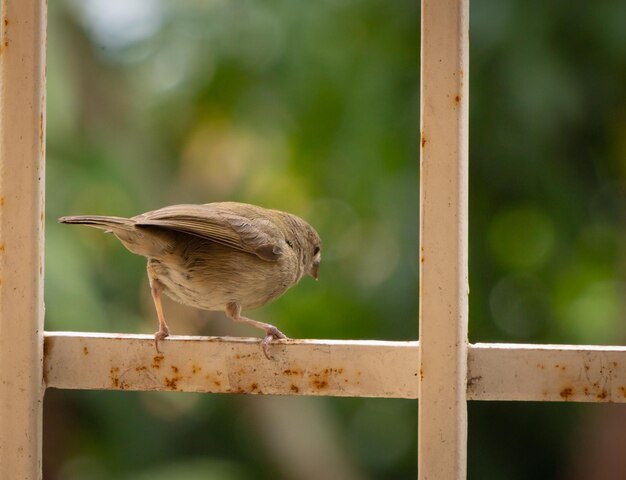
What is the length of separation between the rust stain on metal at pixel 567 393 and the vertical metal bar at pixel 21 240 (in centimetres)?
130

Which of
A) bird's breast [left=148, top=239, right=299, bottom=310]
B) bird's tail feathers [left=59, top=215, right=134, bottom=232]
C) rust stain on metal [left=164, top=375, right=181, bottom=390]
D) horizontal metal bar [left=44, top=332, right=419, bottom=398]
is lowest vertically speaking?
rust stain on metal [left=164, top=375, right=181, bottom=390]

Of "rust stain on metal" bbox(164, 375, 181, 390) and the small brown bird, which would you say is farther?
the small brown bird

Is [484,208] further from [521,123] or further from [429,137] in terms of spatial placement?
[429,137]

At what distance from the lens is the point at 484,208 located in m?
5.19

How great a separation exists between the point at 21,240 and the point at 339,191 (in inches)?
139

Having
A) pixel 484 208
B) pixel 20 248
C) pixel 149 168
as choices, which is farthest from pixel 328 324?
pixel 20 248

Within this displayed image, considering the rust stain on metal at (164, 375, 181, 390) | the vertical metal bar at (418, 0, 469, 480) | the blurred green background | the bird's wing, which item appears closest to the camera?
the vertical metal bar at (418, 0, 469, 480)

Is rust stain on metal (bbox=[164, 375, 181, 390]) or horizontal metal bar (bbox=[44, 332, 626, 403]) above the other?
horizontal metal bar (bbox=[44, 332, 626, 403])

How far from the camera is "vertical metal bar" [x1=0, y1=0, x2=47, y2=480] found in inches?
86.8

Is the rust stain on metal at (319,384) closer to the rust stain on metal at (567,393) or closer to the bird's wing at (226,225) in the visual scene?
the rust stain on metal at (567,393)

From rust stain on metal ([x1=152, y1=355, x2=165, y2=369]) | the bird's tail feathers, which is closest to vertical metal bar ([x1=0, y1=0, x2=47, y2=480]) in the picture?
rust stain on metal ([x1=152, y1=355, x2=165, y2=369])

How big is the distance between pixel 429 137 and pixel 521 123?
314 cm

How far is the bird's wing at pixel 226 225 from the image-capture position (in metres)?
3.22

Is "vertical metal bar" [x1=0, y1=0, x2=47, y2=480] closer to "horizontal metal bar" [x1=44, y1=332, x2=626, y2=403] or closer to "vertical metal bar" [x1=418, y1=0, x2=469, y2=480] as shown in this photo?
"horizontal metal bar" [x1=44, y1=332, x2=626, y2=403]
